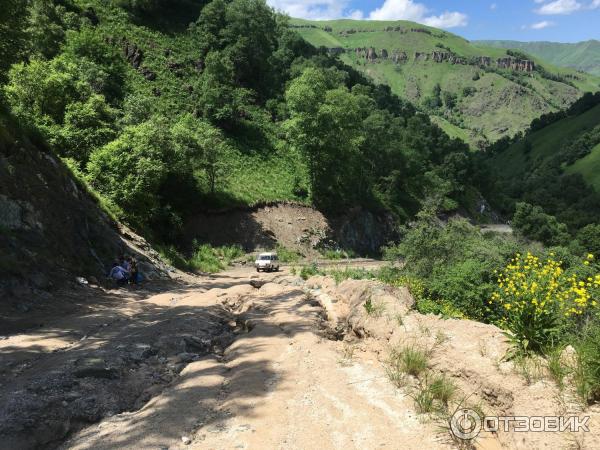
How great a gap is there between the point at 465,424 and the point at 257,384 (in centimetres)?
384

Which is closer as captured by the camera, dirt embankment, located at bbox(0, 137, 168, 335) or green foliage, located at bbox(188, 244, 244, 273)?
dirt embankment, located at bbox(0, 137, 168, 335)

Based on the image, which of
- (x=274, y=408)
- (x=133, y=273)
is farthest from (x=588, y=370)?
(x=133, y=273)

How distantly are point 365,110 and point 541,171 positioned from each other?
120 m

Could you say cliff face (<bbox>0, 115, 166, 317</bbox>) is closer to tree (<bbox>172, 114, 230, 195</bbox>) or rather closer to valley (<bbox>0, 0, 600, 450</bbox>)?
valley (<bbox>0, 0, 600, 450</bbox>)

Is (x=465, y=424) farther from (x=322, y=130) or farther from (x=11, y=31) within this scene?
(x=322, y=130)

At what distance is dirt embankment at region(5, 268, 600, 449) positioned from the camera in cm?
636

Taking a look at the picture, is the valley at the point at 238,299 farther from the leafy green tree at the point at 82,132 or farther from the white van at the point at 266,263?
the white van at the point at 266,263

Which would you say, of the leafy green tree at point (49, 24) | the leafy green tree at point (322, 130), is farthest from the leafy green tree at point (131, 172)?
the leafy green tree at point (49, 24)

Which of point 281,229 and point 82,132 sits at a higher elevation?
point 82,132

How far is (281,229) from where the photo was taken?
45.8m

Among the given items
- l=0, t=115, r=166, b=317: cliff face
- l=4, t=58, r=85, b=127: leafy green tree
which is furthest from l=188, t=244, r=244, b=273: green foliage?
l=4, t=58, r=85, b=127: leafy green tree

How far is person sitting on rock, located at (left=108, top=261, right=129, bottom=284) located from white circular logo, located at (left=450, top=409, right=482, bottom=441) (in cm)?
1672

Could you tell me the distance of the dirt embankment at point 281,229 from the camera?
4222 cm

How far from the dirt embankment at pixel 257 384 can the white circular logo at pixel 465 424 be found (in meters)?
0.14
